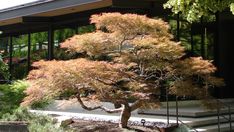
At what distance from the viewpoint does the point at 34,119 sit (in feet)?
40.3

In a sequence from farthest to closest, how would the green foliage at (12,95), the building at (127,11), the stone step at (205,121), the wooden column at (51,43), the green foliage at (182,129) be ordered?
1. the wooden column at (51,43)
2. the building at (127,11)
3. the green foliage at (12,95)
4. the stone step at (205,121)
5. the green foliage at (182,129)

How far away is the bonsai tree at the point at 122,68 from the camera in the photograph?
10.3m

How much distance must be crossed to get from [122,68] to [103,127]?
5.27 feet

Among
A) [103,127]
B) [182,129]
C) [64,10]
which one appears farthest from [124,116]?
[64,10]

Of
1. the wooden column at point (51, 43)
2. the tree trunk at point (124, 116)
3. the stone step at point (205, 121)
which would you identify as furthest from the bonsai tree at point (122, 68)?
the wooden column at point (51, 43)

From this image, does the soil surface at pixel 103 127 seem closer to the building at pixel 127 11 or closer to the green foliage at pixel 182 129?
the green foliage at pixel 182 129

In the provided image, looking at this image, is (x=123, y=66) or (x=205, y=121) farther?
(x=205, y=121)

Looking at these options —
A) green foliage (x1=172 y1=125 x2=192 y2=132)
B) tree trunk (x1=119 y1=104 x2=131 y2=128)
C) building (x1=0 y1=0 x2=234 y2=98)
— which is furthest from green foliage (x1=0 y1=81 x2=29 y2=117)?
green foliage (x1=172 y1=125 x2=192 y2=132)

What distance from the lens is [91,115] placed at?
561 inches

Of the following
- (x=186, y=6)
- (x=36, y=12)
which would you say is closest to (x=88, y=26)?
(x=36, y=12)

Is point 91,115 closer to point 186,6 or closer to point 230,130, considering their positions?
point 230,130

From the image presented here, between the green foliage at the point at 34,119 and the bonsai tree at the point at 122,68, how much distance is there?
2.65ft

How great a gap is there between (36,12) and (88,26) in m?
2.23

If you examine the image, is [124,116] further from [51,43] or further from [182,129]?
[51,43]
